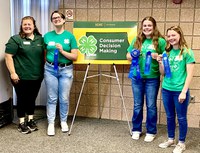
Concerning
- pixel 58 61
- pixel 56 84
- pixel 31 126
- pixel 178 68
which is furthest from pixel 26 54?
pixel 178 68

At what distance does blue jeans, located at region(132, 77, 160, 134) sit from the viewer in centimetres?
276

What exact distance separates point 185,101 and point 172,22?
1.19 meters

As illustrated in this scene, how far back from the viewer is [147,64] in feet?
8.66

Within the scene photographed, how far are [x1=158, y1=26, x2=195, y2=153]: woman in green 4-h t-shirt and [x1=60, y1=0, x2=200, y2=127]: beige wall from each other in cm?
79

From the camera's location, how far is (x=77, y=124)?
134 inches

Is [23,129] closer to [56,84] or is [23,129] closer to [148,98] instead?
[56,84]

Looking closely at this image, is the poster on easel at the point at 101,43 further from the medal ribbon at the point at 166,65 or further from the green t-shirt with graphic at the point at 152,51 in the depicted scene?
the medal ribbon at the point at 166,65

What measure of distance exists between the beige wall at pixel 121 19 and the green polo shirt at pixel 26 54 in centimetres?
71

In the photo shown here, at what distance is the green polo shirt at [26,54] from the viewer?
2.92 meters

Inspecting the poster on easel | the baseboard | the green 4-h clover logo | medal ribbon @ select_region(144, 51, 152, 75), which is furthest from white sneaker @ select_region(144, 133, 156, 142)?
the baseboard

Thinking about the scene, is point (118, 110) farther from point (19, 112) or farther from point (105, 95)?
point (19, 112)

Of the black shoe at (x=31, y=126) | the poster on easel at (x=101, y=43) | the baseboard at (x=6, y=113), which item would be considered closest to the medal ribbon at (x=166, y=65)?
the poster on easel at (x=101, y=43)

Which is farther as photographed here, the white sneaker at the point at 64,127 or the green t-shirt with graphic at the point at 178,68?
the white sneaker at the point at 64,127

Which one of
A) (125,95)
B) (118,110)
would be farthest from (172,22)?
(118,110)
